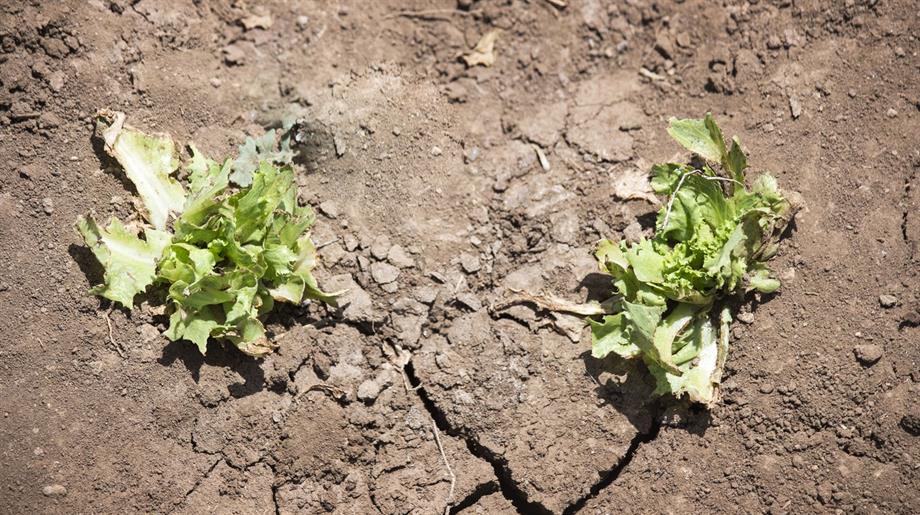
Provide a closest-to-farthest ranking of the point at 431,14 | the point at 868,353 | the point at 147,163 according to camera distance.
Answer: the point at 868,353 → the point at 147,163 → the point at 431,14

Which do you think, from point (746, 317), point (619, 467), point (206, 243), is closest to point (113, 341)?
point (206, 243)

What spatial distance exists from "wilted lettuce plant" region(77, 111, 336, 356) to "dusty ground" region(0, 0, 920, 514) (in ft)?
0.42

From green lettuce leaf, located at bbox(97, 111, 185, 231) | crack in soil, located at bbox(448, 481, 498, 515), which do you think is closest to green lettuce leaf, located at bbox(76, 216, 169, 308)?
green lettuce leaf, located at bbox(97, 111, 185, 231)

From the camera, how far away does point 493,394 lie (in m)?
3.09

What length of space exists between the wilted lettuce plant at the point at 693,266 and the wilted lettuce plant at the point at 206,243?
121 centimetres

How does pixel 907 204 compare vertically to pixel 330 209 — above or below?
below

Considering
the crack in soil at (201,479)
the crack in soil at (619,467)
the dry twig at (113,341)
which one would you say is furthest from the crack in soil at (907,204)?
the dry twig at (113,341)

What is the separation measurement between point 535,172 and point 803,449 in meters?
1.56

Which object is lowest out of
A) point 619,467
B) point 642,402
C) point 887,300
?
point 619,467

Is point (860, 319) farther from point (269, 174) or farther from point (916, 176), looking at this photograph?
point (269, 174)

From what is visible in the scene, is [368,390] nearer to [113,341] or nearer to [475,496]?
[475,496]

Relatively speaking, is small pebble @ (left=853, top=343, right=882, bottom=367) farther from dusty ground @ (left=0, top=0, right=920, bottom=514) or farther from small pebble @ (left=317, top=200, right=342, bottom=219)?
small pebble @ (left=317, top=200, right=342, bottom=219)

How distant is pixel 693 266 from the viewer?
119 inches

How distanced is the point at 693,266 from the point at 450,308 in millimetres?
979
